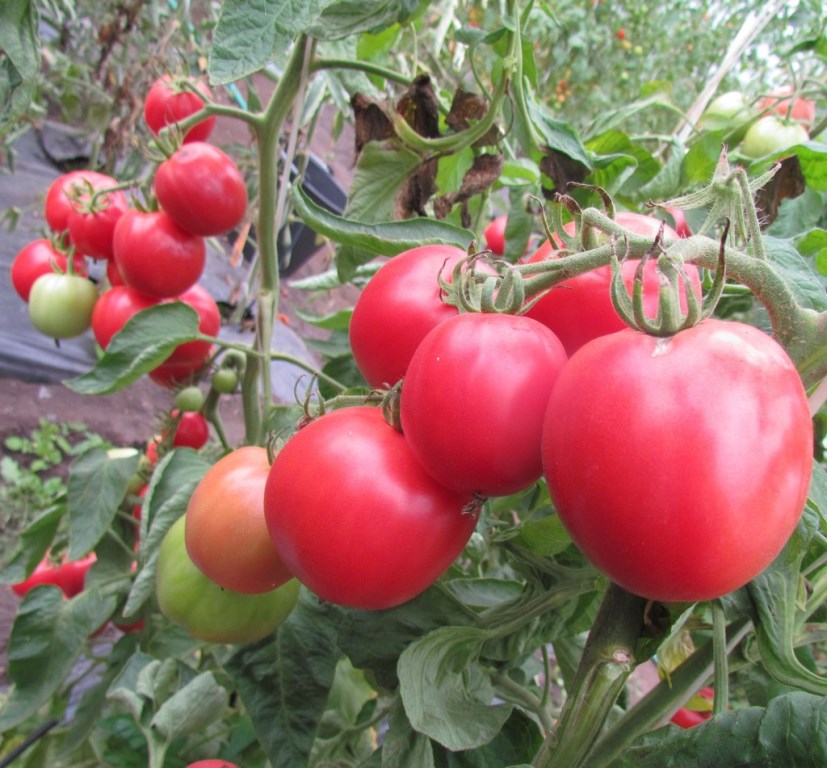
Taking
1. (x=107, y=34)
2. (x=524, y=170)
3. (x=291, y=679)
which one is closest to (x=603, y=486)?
(x=291, y=679)

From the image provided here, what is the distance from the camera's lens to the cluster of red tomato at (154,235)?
0.89 metres

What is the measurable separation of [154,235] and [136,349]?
29cm

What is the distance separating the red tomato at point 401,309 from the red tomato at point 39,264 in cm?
93

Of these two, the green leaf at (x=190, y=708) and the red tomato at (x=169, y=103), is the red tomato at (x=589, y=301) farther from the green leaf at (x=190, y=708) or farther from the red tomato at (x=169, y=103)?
the red tomato at (x=169, y=103)

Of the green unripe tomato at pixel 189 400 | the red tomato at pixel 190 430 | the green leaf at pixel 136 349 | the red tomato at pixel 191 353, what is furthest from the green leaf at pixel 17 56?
the red tomato at pixel 190 430

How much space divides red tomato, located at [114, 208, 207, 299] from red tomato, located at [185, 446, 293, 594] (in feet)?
1.64

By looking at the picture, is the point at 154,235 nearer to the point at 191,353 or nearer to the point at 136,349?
the point at 191,353

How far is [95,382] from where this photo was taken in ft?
2.23

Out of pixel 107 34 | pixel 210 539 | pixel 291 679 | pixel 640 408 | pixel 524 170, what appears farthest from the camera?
pixel 107 34

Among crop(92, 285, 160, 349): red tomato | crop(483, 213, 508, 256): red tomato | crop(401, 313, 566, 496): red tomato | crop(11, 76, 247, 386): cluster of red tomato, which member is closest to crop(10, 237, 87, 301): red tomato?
crop(11, 76, 247, 386): cluster of red tomato

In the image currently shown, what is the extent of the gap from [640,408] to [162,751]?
0.62 m

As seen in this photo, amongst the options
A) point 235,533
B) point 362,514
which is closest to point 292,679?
point 235,533

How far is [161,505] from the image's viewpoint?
70 centimetres

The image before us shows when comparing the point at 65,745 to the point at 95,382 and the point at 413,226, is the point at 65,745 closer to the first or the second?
the point at 95,382
